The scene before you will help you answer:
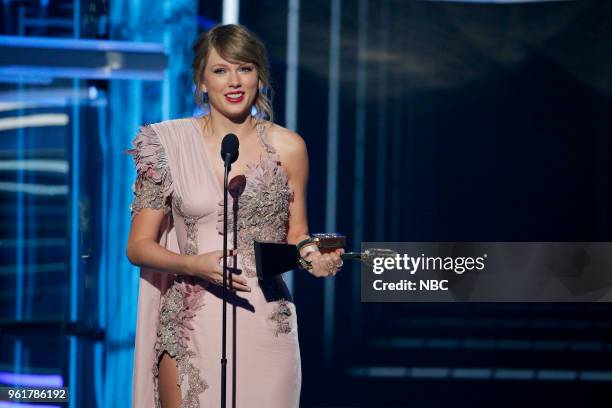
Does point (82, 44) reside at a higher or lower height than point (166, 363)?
higher

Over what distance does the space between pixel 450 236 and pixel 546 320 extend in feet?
2.03

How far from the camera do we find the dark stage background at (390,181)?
4.14 m

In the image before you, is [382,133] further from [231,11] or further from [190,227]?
[190,227]

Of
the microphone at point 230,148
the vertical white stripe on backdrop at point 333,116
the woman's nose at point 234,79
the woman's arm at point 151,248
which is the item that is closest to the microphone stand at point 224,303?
the microphone at point 230,148

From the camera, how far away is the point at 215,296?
2428mm

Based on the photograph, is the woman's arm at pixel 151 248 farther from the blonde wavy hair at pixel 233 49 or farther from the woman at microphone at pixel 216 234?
the blonde wavy hair at pixel 233 49

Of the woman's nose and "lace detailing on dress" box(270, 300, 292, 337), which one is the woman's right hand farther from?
the woman's nose

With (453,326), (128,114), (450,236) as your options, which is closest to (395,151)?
(450,236)

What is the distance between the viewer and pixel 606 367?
434 cm

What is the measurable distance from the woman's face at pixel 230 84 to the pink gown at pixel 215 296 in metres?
0.14

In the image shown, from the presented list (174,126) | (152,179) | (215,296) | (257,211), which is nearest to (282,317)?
(215,296)

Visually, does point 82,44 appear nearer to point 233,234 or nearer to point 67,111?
point 67,111

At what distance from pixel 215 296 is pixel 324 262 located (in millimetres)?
336

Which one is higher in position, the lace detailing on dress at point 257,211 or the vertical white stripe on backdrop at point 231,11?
the vertical white stripe on backdrop at point 231,11
